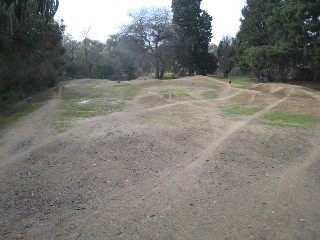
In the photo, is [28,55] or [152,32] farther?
[152,32]

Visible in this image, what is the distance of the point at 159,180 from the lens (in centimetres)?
635

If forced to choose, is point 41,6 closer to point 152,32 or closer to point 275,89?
point 275,89

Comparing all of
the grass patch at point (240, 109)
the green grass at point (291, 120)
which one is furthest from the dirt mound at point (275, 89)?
the green grass at point (291, 120)

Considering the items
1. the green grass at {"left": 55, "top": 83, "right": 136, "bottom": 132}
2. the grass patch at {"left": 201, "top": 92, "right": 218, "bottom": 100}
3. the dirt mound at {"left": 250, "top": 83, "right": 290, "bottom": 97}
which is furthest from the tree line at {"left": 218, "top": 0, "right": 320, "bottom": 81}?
the green grass at {"left": 55, "top": 83, "right": 136, "bottom": 132}

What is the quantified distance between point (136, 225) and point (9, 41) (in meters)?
→ 14.0

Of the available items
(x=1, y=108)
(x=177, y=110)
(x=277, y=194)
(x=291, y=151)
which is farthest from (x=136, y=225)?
(x=1, y=108)

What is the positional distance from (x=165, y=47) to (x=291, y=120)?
25.6 m

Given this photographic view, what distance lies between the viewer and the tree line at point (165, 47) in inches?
654

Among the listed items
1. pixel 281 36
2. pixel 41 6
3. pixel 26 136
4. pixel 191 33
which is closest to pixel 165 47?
pixel 191 33

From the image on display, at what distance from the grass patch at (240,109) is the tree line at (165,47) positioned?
8300 mm

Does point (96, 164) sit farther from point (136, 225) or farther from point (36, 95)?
point (36, 95)

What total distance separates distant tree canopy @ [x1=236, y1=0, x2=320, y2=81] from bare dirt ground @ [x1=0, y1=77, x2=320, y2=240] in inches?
554

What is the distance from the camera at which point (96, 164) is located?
23.4 feet

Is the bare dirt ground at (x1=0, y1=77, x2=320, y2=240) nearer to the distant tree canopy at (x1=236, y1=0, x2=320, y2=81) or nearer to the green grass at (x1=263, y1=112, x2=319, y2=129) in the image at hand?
the green grass at (x1=263, y1=112, x2=319, y2=129)
